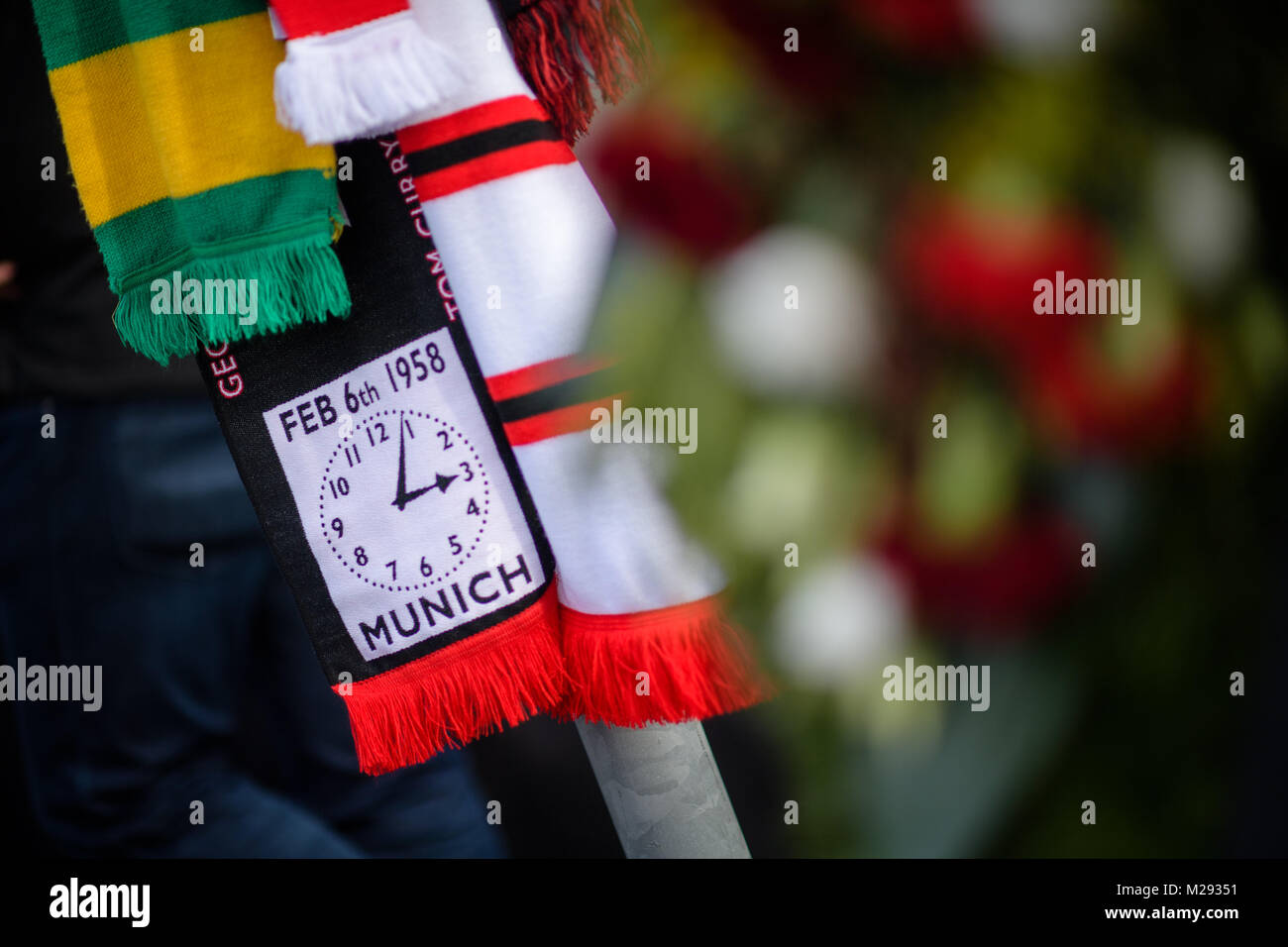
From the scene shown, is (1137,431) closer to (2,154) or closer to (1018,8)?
(1018,8)

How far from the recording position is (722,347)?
0.90 ft

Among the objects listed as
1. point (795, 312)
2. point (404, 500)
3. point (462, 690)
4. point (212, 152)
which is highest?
point (212, 152)

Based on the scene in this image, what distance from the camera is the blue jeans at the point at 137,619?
1093mm

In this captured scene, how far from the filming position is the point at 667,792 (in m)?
0.80

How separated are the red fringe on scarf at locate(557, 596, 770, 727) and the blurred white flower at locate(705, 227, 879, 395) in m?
0.46

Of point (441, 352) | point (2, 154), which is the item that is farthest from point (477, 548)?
point (2, 154)

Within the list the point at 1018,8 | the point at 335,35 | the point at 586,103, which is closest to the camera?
the point at 1018,8

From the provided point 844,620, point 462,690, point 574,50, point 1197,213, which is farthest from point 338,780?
point 1197,213

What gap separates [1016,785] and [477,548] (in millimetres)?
552

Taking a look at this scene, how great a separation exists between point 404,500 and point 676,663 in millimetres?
252

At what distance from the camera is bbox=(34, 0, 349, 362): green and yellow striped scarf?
72cm

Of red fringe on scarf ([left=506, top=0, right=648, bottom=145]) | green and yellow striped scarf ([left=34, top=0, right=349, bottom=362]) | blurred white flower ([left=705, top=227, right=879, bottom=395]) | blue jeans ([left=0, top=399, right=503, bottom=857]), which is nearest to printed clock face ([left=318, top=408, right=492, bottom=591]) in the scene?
green and yellow striped scarf ([left=34, top=0, right=349, bottom=362])

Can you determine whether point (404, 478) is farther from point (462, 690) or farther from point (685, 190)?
point (685, 190)

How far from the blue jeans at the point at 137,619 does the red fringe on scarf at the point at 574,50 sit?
0.62m
